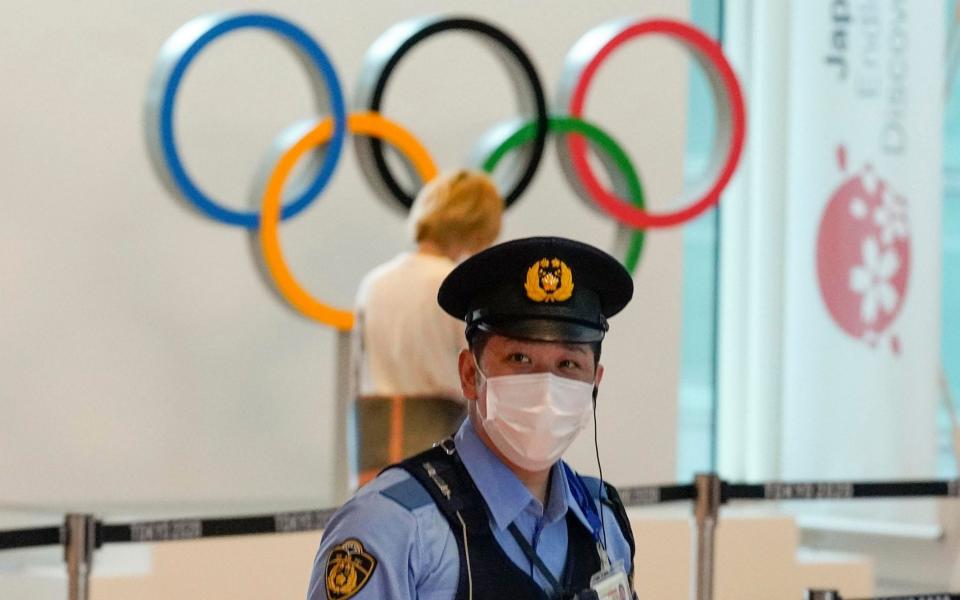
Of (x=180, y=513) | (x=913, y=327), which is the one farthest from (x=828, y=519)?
(x=180, y=513)

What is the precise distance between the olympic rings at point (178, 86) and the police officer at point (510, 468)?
322 cm

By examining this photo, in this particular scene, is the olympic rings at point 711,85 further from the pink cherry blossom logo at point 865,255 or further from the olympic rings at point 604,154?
the pink cherry blossom logo at point 865,255

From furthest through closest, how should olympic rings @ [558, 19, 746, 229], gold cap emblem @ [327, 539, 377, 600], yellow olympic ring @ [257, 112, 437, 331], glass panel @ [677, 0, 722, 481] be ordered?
glass panel @ [677, 0, 722, 481] → olympic rings @ [558, 19, 746, 229] → yellow olympic ring @ [257, 112, 437, 331] → gold cap emblem @ [327, 539, 377, 600]

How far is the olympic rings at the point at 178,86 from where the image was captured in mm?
5176

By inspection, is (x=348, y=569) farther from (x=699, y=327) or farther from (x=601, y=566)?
(x=699, y=327)

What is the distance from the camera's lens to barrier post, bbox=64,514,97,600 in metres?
3.56

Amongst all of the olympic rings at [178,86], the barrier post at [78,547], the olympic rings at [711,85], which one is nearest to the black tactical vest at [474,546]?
the barrier post at [78,547]

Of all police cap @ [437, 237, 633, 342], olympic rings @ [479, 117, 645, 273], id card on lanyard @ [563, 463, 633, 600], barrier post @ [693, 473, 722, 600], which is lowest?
barrier post @ [693, 473, 722, 600]

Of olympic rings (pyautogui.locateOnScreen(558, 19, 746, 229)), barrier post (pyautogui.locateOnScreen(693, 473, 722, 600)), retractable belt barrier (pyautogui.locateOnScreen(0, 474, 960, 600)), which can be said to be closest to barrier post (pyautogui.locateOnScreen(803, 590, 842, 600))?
retractable belt barrier (pyautogui.locateOnScreen(0, 474, 960, 600))

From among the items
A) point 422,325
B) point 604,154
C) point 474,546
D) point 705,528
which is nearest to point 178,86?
point 422,325

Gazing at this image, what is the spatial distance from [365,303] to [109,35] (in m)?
1.39

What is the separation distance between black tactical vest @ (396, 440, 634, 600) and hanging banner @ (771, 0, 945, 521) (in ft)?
15.5

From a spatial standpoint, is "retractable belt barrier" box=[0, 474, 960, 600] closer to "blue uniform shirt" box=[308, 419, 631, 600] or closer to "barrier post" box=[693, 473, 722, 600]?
"barrier post" box=[693, 473, 722, 600]

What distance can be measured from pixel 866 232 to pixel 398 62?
217cm
